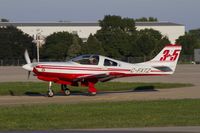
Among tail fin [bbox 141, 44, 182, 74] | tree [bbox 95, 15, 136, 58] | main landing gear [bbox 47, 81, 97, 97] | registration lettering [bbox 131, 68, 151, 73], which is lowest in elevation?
main landing gear [bbox 47, 81, 97, 97]

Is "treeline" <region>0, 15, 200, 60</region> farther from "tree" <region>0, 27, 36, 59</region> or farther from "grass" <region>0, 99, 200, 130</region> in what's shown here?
"grass" <region>0, 99, 200, 130</region>

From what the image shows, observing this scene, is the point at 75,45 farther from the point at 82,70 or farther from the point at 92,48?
the point at 82,70

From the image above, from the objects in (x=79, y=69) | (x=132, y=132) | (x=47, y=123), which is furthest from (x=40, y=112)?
(x=79, y=69)

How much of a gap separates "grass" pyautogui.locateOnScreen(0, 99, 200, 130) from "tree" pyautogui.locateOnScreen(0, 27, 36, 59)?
89.8 m

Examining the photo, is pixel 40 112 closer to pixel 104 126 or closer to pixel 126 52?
pixel 104 126

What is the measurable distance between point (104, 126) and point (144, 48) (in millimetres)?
97036

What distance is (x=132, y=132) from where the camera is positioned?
13.4 meters

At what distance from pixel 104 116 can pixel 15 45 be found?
95420mm

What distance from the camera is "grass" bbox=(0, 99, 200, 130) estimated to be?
15766mm

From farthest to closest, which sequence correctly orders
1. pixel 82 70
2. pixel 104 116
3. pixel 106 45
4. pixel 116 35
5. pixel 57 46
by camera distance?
pixel 116 35, pixel 106 45, pixel 57 46, pixel 82 70, pixel 104 116

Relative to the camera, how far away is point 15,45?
111938 mm

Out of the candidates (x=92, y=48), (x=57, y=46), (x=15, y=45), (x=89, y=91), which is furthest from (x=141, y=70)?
(x=15, y=45)

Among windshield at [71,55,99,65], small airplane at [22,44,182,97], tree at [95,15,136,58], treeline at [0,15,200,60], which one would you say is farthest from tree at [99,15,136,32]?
windshield at [71,55,99,65]

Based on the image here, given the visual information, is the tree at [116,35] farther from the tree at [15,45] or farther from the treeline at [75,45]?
the tree at [15,45]
